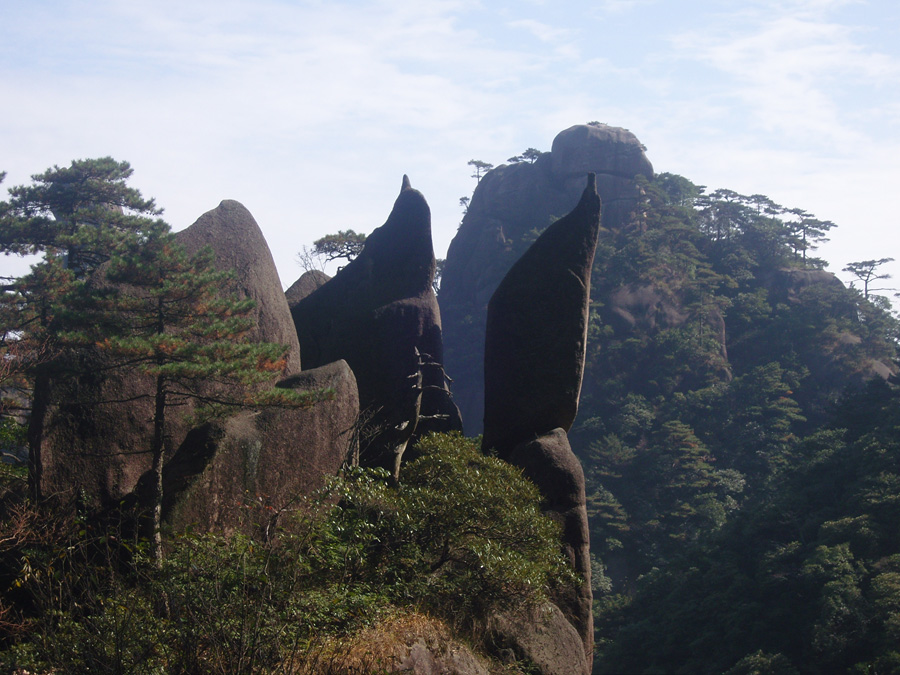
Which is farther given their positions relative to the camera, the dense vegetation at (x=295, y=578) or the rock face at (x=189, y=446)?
the rock face at (x=189, y=446)

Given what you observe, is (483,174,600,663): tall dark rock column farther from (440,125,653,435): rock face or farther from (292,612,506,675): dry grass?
(440,125,653,435): rock face

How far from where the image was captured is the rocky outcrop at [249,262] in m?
10.2

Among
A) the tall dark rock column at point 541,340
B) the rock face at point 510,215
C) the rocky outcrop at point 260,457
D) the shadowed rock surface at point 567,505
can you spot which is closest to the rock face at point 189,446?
the rocky outcrop at point 260,457

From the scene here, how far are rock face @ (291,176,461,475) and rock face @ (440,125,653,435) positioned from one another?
105ft

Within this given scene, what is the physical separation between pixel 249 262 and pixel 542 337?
13.7 feet

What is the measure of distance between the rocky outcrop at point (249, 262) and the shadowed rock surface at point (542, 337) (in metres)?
3.03

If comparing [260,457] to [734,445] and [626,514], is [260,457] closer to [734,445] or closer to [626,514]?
[626,514]

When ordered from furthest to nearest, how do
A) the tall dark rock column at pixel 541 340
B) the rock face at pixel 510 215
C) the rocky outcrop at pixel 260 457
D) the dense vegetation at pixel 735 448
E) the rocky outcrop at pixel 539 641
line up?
the rock face at pixel 510 215
the dense vegetation at pixel 735 448
the tall dark rock column at pixel 541 340
the rocky outcrop at pixel 539 641
the rocky outcrop at pixel 260 457

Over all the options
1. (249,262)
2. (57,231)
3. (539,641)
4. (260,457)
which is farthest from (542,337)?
(57,231)

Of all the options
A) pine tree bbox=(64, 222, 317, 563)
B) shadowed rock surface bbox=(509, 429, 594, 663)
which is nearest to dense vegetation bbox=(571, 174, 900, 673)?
shadowed rock surface bbox=(509, 429, 594, 663)

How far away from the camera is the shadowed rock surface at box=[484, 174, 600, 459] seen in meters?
11.4

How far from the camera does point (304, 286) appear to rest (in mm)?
14727

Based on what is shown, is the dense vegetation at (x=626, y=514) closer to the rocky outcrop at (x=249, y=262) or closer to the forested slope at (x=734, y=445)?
the forested slope at (x=734, y=445)

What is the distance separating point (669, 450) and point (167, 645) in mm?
32107
